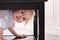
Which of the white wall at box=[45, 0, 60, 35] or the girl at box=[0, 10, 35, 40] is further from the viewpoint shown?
the white wall at box=[45, 0, 60, 35]

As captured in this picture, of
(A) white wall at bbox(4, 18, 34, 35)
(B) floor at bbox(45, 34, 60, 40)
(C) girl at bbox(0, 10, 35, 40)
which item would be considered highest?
(C) girl at bbox(0, 10, 35, 40)

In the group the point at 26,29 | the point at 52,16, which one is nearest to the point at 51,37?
the point at 52,16

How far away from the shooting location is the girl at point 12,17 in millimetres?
1068

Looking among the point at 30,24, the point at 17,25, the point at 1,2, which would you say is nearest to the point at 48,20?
the point at 30,24

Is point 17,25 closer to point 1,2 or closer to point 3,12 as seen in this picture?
point 3,12

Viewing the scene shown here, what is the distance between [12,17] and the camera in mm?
1116

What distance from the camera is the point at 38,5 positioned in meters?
0.95

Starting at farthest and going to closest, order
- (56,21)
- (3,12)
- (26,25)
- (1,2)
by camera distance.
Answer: (56,21)
(26,25)
(3,12)
(1,2)

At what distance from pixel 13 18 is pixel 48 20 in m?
0.52

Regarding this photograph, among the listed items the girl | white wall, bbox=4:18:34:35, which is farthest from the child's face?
→ white wall, bbox=4:18:34:35

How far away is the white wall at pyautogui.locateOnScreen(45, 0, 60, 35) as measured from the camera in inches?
58.8

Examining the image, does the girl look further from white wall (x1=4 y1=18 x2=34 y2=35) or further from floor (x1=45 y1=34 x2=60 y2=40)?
floor (x1=45 y1=34 x2=60 y2=40)

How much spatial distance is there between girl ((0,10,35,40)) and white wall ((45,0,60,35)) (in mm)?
421

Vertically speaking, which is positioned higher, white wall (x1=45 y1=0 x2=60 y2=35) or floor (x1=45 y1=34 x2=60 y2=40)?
white wall (x1=45 y1=0 x2=60 y2=35)
